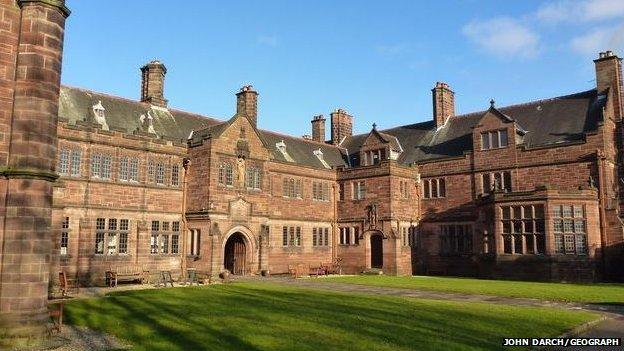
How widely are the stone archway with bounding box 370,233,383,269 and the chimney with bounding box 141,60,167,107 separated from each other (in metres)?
18.8

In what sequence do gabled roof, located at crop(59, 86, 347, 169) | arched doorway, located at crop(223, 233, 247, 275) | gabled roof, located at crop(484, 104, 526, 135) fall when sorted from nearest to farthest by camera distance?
1. gabled roof, located at crop(59, 86, 347, 169)
2. arched doorway, located at crop(223, 233, 247, 275)
3. gabled roof, located at crop(484, 104, 526, 135)

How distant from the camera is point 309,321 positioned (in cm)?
1445

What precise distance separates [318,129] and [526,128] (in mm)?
19297

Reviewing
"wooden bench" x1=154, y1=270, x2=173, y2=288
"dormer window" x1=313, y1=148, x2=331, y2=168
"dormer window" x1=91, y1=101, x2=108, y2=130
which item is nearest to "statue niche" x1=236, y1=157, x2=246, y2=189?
"wooden bench" x1=154, y1=270, x2=173, y2=288

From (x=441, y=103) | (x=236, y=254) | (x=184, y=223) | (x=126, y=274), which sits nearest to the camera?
(x=126, y=274)

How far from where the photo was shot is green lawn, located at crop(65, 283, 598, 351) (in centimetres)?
1170

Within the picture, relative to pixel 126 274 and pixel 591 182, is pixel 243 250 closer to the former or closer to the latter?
pixel 126 274

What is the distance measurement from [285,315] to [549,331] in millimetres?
7248

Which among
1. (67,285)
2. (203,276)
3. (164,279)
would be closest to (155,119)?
(203,276)

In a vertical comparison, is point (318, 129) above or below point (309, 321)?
above

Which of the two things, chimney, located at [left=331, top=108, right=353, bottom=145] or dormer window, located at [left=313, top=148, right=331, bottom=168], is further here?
chimney, located at [left=331, top=108, right=353, bottom=145]

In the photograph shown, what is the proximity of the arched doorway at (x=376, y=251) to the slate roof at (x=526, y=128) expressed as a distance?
720 cm

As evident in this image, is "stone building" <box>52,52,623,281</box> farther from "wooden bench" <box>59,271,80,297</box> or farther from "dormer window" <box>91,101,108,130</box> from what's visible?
"wooden bench" <box>59,271,80,297</box>

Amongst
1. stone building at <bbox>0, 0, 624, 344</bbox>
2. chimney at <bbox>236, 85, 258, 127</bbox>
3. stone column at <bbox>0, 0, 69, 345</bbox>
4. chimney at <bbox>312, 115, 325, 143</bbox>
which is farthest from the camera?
chimney at <bbox>312, 115, 325, 143</bbox>
